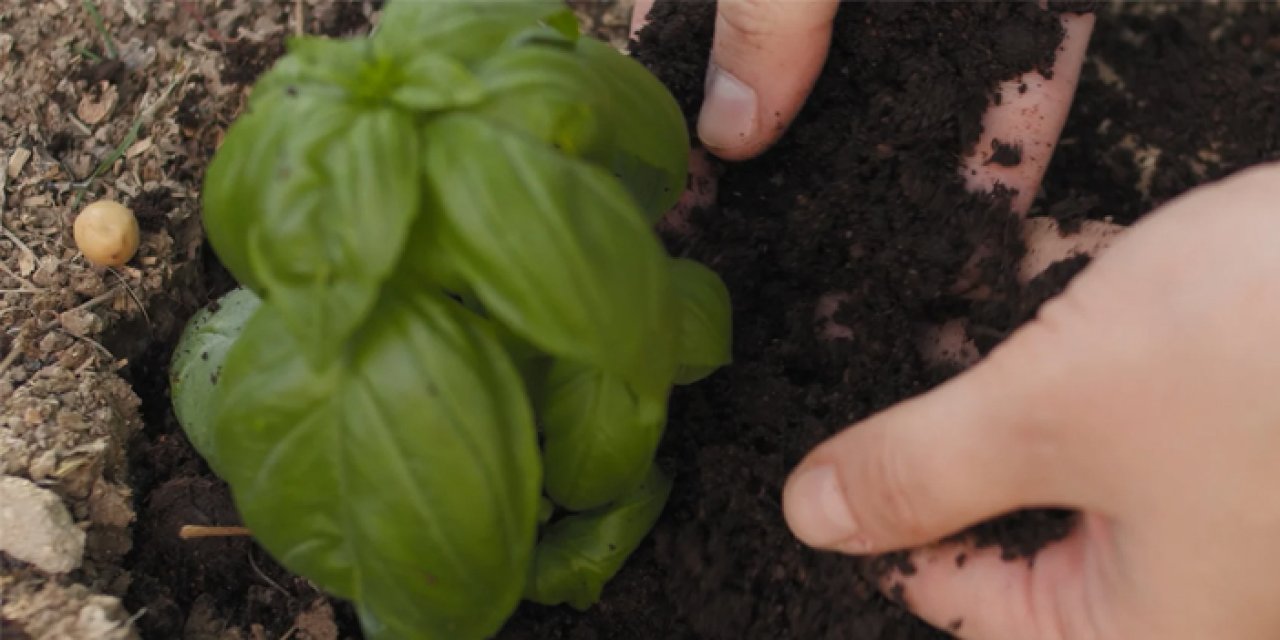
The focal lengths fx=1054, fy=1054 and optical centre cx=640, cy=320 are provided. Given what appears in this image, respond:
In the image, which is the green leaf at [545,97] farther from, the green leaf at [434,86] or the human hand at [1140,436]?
the human hand at [1140,436]

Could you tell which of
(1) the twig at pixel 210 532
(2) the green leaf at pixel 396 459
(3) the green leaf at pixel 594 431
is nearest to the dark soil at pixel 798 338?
(1) the twig at pixel 210 532

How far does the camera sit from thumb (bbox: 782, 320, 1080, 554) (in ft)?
2.98

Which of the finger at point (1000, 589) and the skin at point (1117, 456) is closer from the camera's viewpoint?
the skin at point (1117, 456)

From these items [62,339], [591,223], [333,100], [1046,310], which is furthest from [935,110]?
[62,339]

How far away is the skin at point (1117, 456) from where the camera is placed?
2.83 ft

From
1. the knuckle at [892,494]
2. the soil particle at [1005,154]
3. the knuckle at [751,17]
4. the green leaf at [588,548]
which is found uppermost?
the knuckle at [751,17]

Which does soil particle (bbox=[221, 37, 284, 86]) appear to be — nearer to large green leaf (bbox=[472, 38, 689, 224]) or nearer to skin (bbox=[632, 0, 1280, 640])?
large green leaf (bbox=[472, 38, 689, 224])

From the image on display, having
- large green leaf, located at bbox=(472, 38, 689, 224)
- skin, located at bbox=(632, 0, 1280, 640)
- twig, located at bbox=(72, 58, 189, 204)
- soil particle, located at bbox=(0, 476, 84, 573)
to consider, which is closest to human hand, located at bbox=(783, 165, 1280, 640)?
skin, located at bbox=(632, 0, 1280, 640)

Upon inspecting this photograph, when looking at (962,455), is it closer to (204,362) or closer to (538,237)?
(538,237)

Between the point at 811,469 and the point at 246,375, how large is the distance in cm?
56

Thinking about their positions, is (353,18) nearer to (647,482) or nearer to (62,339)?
(62,339)

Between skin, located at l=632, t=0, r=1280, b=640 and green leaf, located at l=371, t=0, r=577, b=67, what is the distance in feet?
1.64

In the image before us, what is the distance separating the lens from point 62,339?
1253 millimetres

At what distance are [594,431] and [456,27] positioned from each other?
1.26 ft
